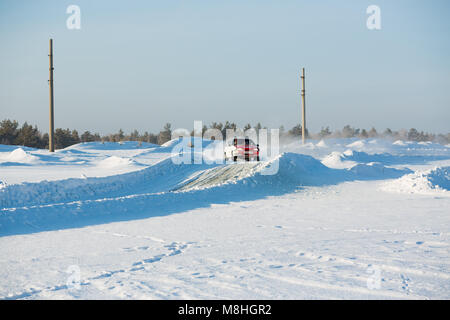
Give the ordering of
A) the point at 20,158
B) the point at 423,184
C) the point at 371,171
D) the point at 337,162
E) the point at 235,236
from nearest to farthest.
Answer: the point at 235,236, the point at 423,184, the point at 371,171, the point at 337,162, the point at 20,158

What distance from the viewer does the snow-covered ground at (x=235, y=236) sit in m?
5.89

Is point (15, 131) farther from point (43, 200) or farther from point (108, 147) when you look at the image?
point (43, 200)

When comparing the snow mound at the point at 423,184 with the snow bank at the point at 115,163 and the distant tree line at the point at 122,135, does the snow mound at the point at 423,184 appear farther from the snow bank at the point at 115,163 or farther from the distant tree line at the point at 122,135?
the distant tree line at the point at 122,135

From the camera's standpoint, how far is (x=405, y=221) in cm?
1068

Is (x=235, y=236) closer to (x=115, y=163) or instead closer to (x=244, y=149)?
(x=244, y=149)

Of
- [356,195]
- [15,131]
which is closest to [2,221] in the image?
[356,195]

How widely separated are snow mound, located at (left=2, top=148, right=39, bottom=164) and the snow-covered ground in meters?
6.76

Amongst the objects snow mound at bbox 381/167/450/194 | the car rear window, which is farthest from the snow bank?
snow mound at bbox 381/167/450/194

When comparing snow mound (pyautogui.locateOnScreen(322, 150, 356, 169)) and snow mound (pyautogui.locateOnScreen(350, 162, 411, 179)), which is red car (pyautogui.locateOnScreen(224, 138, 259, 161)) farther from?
snow mound (pyautogui.locateOnScreen(322, 150, 356, 169))

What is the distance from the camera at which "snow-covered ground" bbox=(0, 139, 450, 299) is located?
5887mm

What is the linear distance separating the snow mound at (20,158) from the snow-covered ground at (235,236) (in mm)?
6760

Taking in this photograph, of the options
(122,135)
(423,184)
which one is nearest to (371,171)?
(423,184)

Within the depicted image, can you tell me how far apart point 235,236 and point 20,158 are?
21408mm

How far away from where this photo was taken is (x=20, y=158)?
26.6 meters
